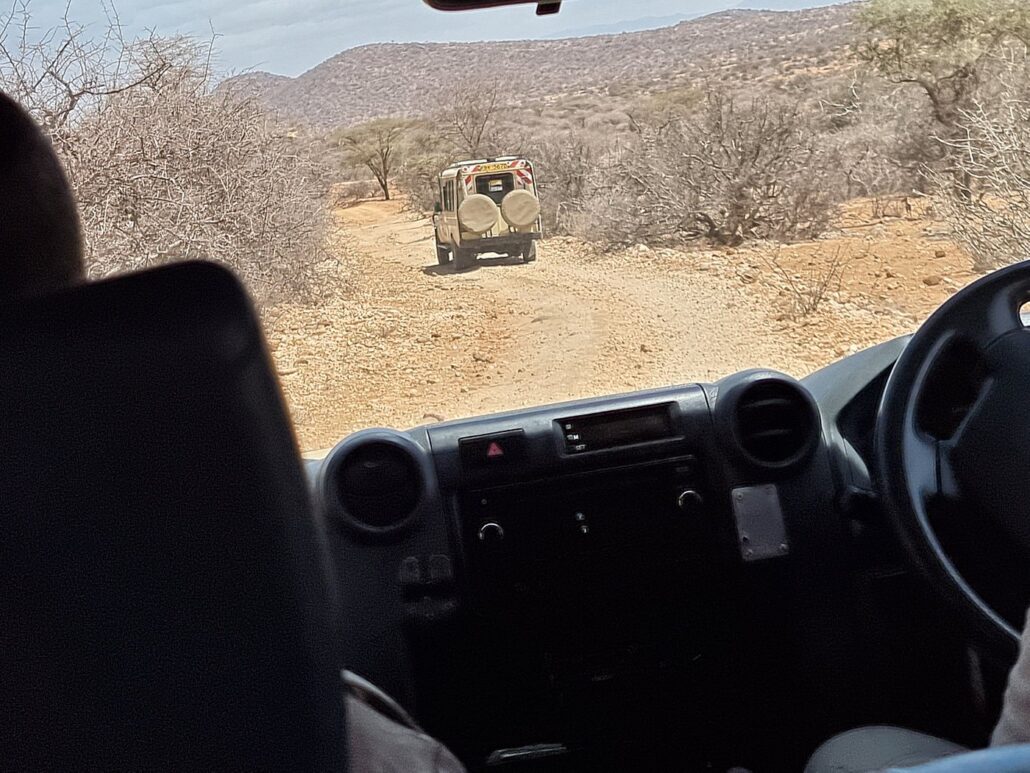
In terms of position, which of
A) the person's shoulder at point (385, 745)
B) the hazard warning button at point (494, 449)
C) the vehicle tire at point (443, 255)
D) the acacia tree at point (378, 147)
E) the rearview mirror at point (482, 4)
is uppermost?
the rearview mirror at point (482, 4)

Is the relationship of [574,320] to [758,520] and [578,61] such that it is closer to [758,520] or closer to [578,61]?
[758,520]

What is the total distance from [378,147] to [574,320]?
8.43 metres

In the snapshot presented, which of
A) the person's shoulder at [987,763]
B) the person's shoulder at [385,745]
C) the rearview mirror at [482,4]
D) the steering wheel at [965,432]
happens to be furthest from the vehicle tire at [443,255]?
the person's shoulder at [987,763]

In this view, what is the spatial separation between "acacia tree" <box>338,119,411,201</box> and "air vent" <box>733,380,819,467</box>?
13877 millimetres

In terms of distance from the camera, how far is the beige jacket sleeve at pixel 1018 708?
100 cm

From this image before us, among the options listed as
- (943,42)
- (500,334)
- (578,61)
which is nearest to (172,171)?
(500,334)

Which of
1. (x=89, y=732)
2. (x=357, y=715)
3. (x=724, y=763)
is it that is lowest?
(x=724, y=763)

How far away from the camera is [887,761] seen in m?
2.01

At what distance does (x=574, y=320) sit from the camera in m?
11.8

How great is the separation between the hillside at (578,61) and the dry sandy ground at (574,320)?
826 centimetres

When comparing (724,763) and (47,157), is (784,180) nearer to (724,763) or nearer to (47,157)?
(724,763)

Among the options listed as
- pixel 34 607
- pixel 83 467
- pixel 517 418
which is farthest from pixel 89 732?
pixel 517 418

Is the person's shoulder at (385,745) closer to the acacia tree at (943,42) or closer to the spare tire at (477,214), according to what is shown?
the spare tire at (477,214)

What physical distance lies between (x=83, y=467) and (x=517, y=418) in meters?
2.00
